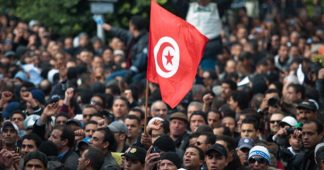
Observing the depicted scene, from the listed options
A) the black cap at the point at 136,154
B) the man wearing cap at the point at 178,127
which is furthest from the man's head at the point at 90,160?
the man wearing cap at the point at 178,127

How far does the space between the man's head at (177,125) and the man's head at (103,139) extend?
55.6 inches

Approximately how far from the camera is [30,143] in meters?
17.7

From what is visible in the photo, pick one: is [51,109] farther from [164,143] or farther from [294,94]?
[294,94]

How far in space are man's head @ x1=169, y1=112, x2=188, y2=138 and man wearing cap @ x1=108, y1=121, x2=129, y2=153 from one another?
72 centimetres

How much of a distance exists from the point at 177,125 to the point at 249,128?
1.09 metres

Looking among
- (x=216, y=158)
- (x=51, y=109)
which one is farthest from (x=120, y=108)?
(x=216, y=158)

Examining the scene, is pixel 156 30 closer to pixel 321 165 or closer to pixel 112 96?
pixel 321 165

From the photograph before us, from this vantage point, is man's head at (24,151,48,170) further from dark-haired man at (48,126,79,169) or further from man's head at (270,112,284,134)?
man's head at (270,112,284,134)

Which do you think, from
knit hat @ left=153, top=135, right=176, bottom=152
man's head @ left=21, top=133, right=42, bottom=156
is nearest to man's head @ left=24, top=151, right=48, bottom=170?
man's head @ left=21, top=133, right=42, bottom=156

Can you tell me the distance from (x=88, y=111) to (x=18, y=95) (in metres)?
2.16

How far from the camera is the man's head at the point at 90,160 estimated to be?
16641 millimetres

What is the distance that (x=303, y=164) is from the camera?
57.5ft

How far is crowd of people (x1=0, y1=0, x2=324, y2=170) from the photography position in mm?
16972

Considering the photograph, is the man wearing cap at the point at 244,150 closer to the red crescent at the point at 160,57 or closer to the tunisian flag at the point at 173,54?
the tunisian flag at the point at 173,54
